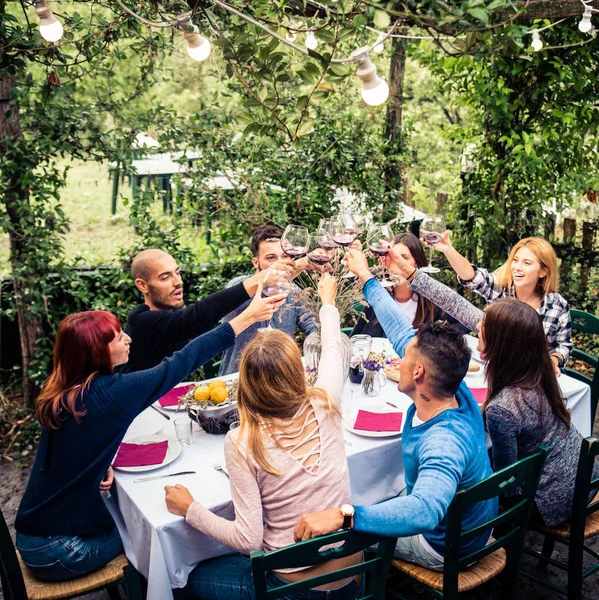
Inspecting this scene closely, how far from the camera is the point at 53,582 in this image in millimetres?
2332

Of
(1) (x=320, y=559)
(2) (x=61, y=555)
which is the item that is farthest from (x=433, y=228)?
(2) (x=61, y=555)

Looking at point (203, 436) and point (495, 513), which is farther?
point (203, 436)

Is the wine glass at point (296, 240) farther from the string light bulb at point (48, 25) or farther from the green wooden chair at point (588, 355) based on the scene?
the green wooden chair at point (588, 355)

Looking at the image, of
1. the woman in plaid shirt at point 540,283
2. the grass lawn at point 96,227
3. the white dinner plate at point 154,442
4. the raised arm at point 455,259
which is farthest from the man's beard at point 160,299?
the grass lawn at point 96,227

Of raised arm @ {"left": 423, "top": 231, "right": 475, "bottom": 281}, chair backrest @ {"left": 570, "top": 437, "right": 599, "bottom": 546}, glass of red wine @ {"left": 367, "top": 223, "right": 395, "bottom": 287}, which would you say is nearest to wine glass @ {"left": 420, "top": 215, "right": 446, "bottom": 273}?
raised arm @ {"left": 423, "top": 231, "right": 475, "bottom": 281}

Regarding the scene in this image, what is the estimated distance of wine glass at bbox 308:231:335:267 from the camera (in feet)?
8.66

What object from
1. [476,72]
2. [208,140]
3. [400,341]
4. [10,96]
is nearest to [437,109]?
[476,72]

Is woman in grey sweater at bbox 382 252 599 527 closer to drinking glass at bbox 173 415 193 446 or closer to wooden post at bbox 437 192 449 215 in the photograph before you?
drinking glass at bbox 173 415 193 446

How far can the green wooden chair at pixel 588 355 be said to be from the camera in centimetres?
362

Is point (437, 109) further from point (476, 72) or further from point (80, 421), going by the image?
point (80, 421)

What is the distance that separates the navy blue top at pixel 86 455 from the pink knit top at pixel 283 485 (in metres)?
0.40

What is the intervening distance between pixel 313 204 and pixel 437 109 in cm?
389

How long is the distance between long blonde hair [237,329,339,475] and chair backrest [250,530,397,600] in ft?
1.03

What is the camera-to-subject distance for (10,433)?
177 inches
